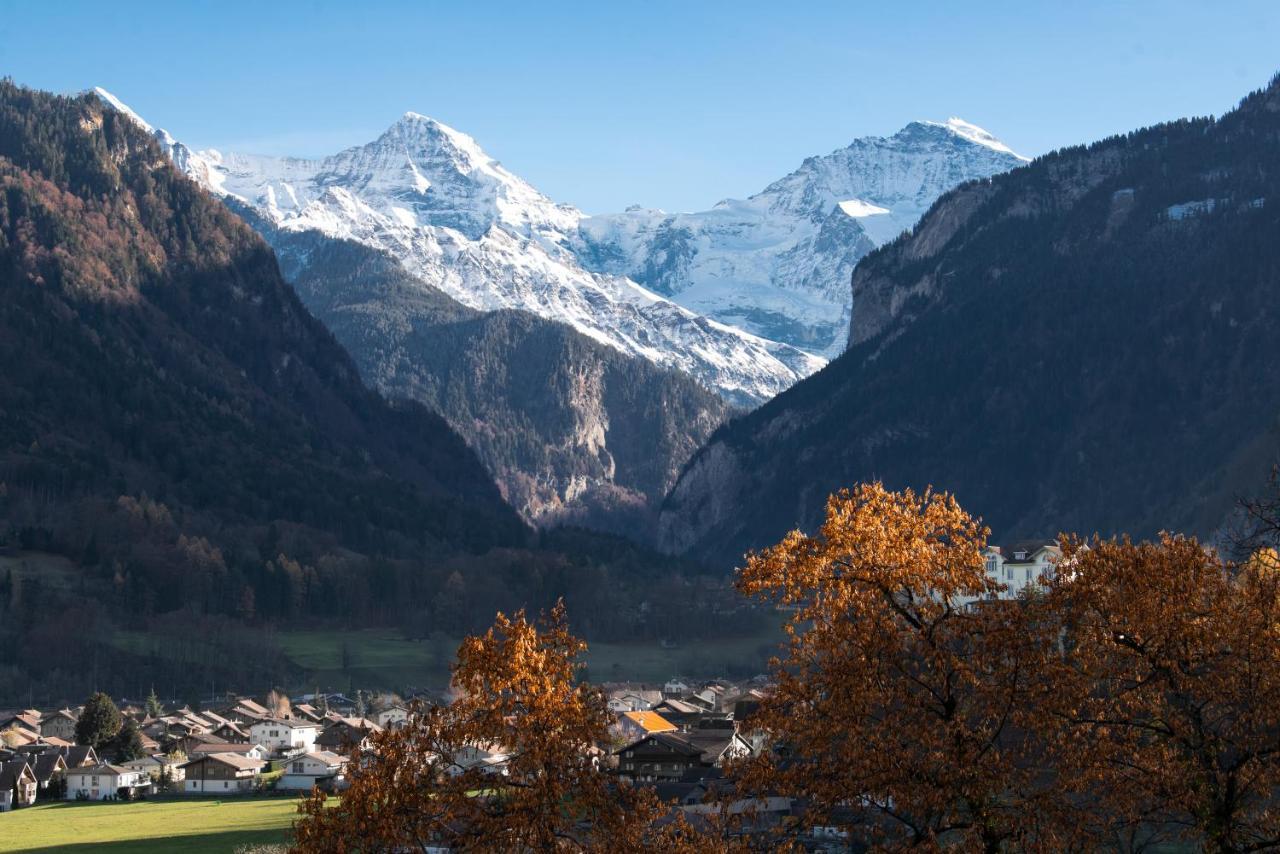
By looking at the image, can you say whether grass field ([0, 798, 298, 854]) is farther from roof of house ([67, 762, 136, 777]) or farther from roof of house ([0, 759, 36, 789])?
roof of house ([67, 762, 136, 777])

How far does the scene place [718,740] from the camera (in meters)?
132

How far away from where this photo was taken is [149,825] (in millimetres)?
124000

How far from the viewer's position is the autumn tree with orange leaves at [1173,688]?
33.6 metres

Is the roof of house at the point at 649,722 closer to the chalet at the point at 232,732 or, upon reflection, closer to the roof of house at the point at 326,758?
the roof of house at the point at 326,758

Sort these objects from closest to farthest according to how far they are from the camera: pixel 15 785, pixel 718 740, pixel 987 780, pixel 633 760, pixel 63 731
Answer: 1. pixel 987 780
2. pixel 633 760
3. pixel 718 740
4. pixel 15 785
5. pixel 63 731

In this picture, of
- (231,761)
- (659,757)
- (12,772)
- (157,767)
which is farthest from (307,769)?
(659,757)

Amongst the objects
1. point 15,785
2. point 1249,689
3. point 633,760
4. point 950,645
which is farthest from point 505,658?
point 15,785

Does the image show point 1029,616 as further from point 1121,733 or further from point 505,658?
point 505,658

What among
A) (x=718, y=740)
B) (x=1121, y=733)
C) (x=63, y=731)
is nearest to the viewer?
(x=1121, y=733)

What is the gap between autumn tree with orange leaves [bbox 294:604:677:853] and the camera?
1393 inches

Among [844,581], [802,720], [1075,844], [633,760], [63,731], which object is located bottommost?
[63,731]

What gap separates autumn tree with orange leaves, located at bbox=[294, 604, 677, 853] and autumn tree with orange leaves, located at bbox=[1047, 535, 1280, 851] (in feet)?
28.6

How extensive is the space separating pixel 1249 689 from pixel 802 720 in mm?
8221

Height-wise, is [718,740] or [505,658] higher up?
[505,658]
